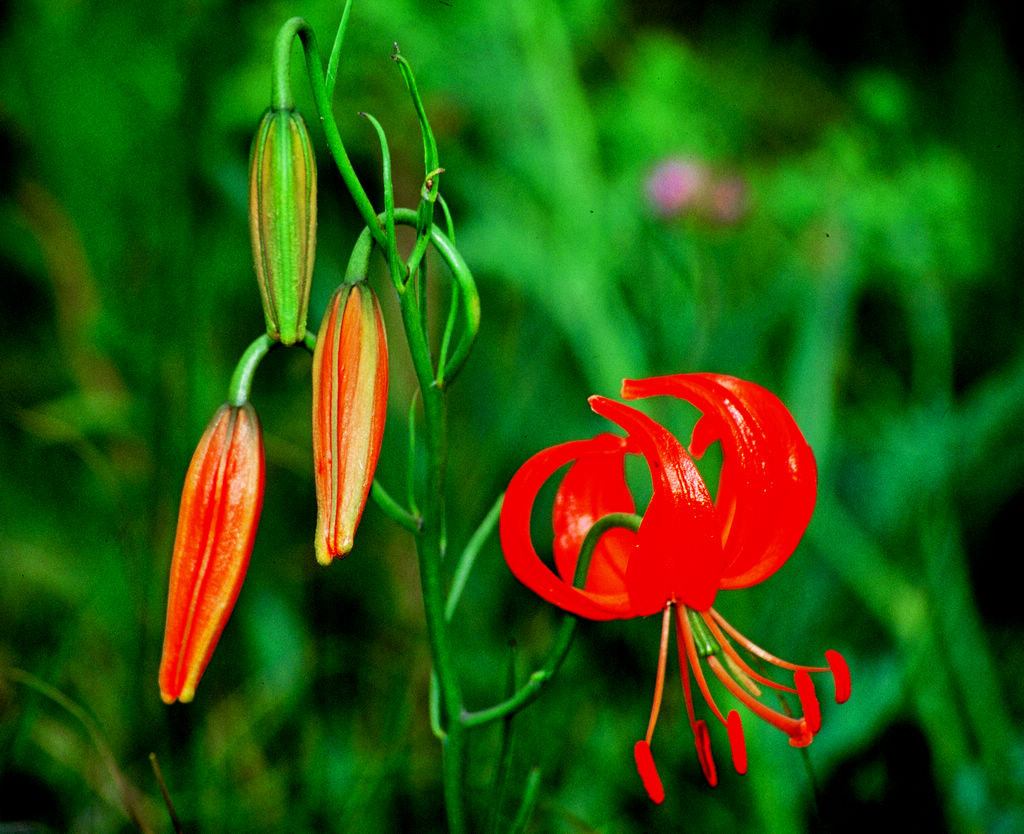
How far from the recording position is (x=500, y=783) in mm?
583

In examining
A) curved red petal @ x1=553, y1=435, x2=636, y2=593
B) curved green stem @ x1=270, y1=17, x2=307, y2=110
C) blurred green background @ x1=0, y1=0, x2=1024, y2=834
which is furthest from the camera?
blurred green background @ x1=0, y1=0, x2=1024, y2=834

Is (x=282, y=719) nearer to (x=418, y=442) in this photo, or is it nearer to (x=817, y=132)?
(x=418, y=442)

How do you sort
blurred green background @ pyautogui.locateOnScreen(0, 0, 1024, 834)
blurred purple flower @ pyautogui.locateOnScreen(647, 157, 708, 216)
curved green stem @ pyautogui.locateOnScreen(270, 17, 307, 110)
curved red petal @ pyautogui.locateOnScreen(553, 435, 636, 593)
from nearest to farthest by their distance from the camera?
curved green stem @ pyautogui.locateOnScreen(270, 17, 307, 110) < curved red petal @ pyautogui.locateOnScreen(553, 435, 636, 593) < blurred green background @ pyautogui.locateOnScreen(0, 0, 1024, 834) < blurred purple flower @ pyautogui.locateOnScreen(647, 157, 708, 216)

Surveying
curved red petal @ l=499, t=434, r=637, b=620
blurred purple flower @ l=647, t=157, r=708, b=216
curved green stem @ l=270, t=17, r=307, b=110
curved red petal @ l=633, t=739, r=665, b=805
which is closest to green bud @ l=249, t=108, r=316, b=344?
curved green stem @ l=270, t=17, r=307, b=110

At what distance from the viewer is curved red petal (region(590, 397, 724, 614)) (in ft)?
1.55

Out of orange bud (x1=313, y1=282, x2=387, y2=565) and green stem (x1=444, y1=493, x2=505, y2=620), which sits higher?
orange bud (x1=313, y1=282, x2=387, y2=565)

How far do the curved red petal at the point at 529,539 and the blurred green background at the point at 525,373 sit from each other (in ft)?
1.17

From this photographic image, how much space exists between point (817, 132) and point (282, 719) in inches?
70.0

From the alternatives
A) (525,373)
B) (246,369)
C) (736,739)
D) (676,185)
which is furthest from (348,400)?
(676,185)

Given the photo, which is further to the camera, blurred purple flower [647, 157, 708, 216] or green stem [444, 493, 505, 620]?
blurred purple flower [647, 157, 708, 216]

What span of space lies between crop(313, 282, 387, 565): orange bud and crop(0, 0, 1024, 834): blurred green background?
0.40m

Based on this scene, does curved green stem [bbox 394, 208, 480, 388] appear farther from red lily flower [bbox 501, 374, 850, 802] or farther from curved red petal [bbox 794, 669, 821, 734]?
curved red petal [bbox 794, 669, 821, 734]

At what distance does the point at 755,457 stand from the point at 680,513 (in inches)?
2.2

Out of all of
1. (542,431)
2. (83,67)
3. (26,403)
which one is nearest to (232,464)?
(542,431)
